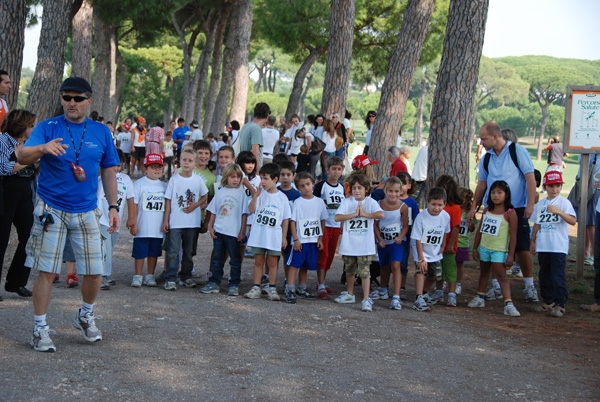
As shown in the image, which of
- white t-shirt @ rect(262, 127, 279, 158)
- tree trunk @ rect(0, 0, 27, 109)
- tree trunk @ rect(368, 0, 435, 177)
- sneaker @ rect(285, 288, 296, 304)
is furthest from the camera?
tree trunk @ rect(368, 0, 435, 177)

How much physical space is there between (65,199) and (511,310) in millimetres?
4932

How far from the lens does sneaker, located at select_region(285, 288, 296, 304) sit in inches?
295

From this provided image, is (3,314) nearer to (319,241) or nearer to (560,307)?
(319,241)

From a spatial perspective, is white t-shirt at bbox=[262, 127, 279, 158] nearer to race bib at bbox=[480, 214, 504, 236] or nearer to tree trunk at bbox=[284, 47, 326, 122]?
race bib at bbox=[480, 214, 504, 236]

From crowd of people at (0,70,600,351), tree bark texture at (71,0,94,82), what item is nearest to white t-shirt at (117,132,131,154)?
tree bark texture at (71,0,94,82)

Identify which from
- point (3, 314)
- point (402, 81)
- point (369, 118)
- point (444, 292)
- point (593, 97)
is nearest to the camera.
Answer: point (3, 314)

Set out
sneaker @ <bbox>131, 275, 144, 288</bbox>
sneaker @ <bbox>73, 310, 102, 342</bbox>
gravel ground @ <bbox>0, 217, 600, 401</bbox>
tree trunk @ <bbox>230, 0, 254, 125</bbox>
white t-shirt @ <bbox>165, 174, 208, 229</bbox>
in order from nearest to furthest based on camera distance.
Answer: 1. gravel ground @ <bbox>0, 217, 600, 401</bbox>
2. sneaker @ <bbox>73, 310, 102, 342</bbox>
3. sneaker @ <bbox>131, 275, 144, 288</bbox>
4. white t-shirt @ <bbox>165, 174, 208, 229</bbox>
5. tree trunk @ <bbox>230, 0, 254, 125</bbox>

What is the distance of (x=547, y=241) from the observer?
7637 millimetres

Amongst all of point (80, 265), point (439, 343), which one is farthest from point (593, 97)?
point (80, 265)

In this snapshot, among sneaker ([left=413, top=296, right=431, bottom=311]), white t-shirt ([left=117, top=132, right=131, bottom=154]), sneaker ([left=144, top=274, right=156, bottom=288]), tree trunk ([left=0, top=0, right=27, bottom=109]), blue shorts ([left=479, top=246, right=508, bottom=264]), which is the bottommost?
sneaker ([left=144, top=274, right=156, bottom=288])

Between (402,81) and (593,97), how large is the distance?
6595 mm

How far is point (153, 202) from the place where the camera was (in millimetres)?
7898

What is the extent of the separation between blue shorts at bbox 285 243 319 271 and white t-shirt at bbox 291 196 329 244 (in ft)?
0.29

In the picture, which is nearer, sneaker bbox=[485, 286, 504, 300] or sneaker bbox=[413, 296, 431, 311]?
sneaker bbox=[413, 296, 431, 311]
